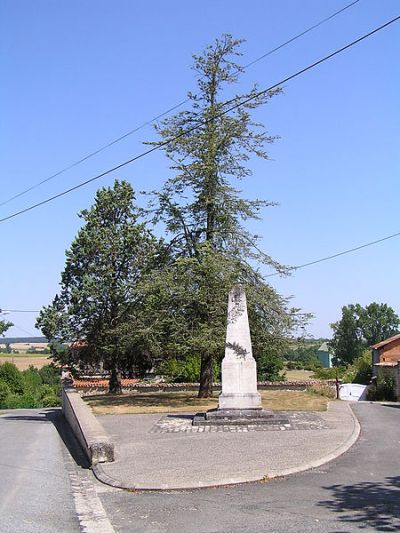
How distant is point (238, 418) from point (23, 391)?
43.0 metres

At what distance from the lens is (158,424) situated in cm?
1602

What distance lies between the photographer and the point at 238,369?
16172 mm

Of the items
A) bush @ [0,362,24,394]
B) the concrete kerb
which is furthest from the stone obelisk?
bush @ [0,362,24,394]

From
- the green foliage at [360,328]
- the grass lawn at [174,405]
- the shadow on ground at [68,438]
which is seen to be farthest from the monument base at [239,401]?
the green foliage at [360,328]

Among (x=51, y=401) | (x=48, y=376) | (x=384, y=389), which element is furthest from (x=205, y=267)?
(x=48, y=376)

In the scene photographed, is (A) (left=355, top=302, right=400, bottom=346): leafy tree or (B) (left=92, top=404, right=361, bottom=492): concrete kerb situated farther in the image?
(A) (left=355, top=302, right=400, bottom=346): leafy tree

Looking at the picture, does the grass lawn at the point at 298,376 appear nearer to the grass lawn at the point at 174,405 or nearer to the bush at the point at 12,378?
the bush at the point at 12,378

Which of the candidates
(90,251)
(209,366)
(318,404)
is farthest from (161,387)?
(318,404)

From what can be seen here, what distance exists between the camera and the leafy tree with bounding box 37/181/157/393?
2952cm

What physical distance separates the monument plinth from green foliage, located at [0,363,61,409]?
30.6m

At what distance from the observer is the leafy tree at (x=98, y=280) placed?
29516mm

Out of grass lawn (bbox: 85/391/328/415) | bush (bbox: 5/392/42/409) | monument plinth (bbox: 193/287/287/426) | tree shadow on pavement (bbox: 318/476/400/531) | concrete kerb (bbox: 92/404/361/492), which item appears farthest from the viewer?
bush (bbox: 5/392/42/409)

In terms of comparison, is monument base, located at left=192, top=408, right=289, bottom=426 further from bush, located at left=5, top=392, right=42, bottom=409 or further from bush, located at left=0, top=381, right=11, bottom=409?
bush, located at left=0, top=381, right=11, bottom=409

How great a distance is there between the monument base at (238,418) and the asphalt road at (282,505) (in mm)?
5507
